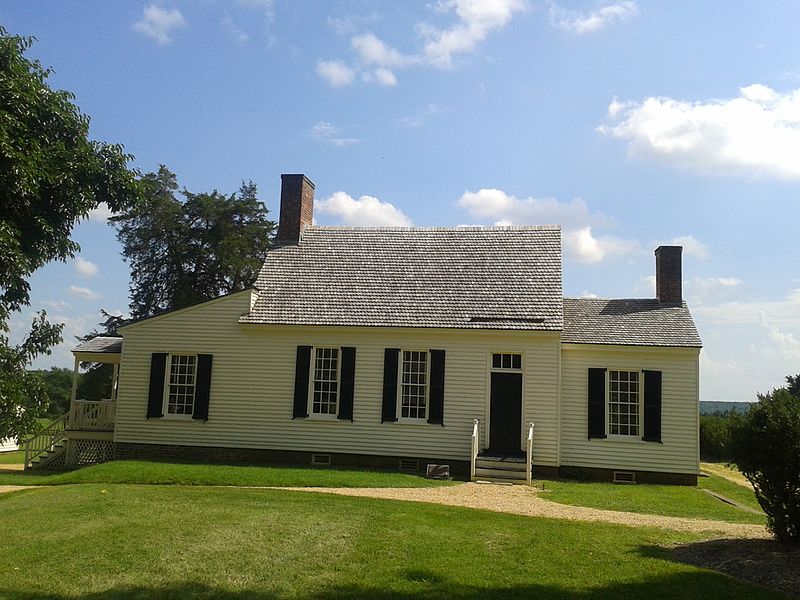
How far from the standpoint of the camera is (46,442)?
21.7 metres

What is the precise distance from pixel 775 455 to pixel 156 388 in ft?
53.2

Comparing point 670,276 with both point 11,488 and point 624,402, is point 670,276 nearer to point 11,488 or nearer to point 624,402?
point 624,402

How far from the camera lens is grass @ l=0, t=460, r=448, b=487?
597 inches

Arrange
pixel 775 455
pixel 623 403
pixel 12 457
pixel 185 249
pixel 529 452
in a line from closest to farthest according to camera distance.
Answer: pixel 775 455 → pixel 529 452 → pixel 623 403 → pixel 12 457 → pixel 185 249

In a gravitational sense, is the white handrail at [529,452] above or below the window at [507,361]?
below

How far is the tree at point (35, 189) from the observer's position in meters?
10.6

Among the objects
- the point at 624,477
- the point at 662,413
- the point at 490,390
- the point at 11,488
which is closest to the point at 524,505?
the point at 490,390

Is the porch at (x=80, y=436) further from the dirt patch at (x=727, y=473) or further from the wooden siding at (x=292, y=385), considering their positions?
the dirt patch at (x=727, y=473)

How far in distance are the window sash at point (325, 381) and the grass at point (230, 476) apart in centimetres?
213

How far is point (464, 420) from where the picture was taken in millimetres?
18578

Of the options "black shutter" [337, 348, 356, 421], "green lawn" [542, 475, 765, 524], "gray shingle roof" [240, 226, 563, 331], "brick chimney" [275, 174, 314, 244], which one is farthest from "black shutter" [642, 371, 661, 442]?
"brick chimney" [275, 174, 314, 244]

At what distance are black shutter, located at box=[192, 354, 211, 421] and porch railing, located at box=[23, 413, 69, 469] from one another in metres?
4.64

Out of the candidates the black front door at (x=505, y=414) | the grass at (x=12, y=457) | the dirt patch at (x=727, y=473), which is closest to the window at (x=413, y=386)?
the black front door at (x=505, y=414)

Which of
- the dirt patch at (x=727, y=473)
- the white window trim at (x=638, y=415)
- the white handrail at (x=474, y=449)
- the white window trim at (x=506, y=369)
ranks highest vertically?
the white window trim at (x=506, y=369)
